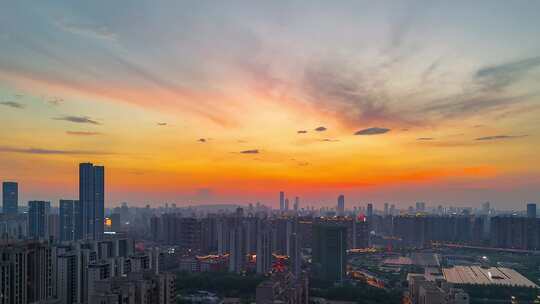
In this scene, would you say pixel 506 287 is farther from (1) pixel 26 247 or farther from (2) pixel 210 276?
(1) pixel 26 247

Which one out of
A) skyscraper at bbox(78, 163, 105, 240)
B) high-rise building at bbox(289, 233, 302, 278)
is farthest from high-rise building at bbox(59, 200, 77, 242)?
high-rise building at bbox(289, 233, 302, 278)

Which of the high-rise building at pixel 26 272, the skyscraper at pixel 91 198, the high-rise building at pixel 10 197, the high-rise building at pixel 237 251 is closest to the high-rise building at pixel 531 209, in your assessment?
the high-rise building at pixel 237 251

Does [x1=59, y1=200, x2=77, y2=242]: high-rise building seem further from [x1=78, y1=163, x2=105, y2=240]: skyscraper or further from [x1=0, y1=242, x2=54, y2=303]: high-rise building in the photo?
[x1=0, y1=242, x2=54, y2=303]: high-rise building

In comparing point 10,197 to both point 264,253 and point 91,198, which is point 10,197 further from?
point 264,253

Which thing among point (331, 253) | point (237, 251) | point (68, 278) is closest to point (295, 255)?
point (237, 251)

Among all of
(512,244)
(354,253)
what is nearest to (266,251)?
(354,253)

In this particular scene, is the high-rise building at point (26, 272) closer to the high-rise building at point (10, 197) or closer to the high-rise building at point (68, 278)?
the high-rise building at point (68, 278)
